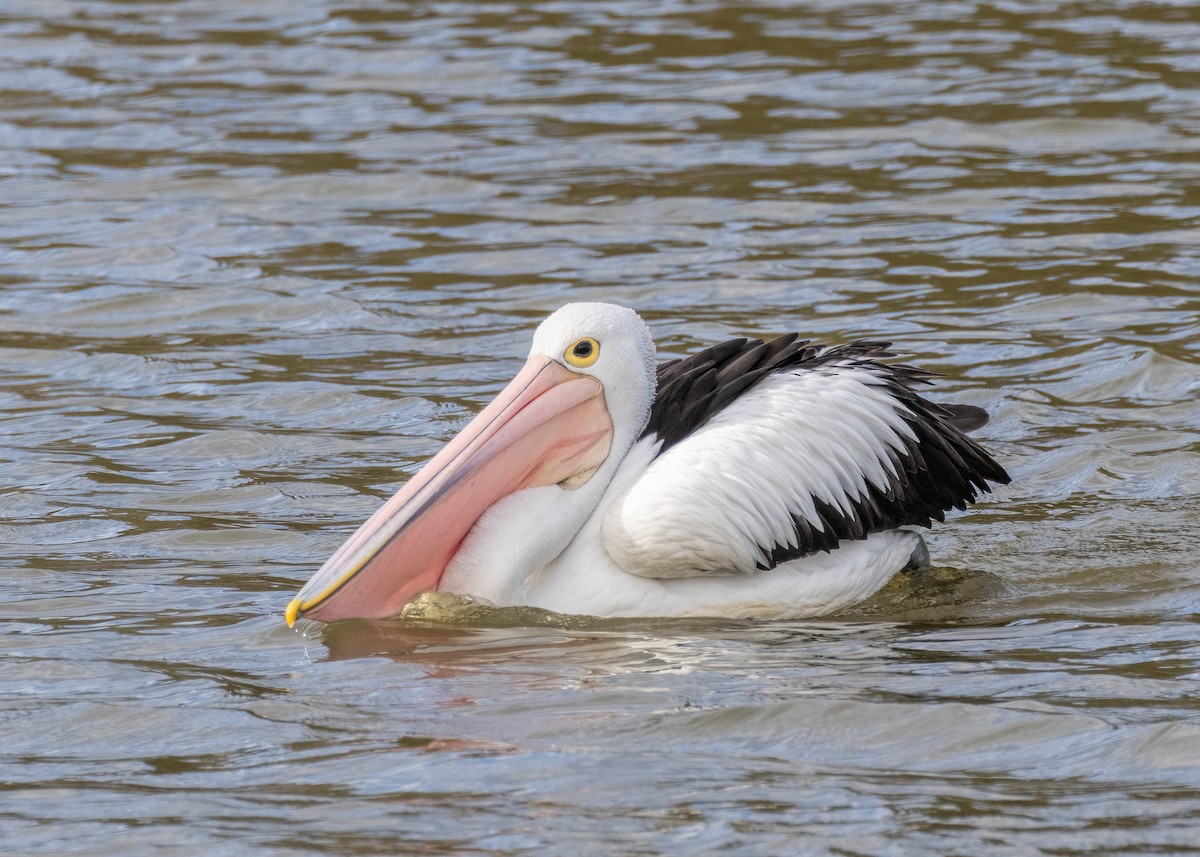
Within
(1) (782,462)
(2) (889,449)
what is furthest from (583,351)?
(2) (889,449)

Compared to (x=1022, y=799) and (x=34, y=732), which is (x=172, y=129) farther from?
(x=1022, y=799)

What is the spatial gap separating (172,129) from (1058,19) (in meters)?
5.42

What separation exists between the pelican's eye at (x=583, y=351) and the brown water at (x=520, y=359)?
0.73 metres

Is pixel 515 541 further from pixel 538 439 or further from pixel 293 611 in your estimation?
pixel 293 611

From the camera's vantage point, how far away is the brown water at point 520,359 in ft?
12.9

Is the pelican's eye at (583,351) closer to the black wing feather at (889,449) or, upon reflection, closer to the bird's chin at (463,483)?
the bird's chin at (463,483)

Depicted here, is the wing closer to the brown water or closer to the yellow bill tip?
the brown water

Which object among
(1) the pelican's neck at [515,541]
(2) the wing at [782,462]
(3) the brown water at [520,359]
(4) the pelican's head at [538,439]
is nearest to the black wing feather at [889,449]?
(2) the wing at [782,462]

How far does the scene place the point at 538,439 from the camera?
5.34m

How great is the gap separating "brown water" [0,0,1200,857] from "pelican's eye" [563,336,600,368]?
2.39ft

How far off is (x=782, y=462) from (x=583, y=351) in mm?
617

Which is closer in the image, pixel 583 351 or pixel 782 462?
pixel 782 462

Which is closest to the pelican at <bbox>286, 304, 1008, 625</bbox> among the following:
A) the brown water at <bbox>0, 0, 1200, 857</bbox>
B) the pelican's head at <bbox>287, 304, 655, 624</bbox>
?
the pelican's head at <bbox>287, 304, 655, 624</bbox>

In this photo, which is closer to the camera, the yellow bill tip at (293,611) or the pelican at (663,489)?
the yellow bill tip at (293,611)
